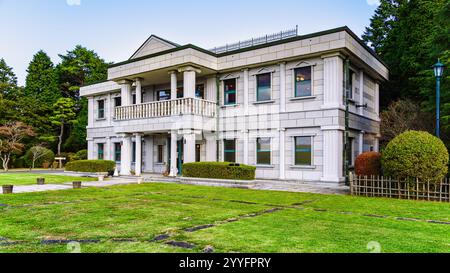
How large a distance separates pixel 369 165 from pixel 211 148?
9.66 meters

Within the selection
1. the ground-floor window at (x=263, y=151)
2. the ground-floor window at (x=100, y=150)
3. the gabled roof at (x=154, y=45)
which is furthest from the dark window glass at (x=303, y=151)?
the ground-floor window at (x=100, y=150)

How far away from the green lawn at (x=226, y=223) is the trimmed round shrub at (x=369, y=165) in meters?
2.15

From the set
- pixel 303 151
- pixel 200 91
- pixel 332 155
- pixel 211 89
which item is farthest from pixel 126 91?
pixel 332 155

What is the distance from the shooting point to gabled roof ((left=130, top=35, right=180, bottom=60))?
22.4 meters

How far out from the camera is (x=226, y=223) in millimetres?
7352

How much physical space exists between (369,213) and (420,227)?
5.75ft

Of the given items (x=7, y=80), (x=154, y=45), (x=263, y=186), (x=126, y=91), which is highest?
(x=7, y=80)

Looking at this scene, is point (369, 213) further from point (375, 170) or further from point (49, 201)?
point (49, 201)

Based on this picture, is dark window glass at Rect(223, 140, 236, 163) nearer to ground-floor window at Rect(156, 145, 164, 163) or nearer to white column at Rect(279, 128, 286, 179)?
white column at Rect(279, 128, 286, 179)

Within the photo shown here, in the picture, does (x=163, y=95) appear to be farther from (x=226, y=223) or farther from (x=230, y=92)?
(x=226, y=223)

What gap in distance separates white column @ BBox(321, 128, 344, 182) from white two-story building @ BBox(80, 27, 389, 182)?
0.16ft

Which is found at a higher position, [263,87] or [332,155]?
[263,87]

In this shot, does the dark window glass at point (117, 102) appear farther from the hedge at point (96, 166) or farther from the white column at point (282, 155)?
the white column at point (282, 155)

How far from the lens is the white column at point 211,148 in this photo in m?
20.3
